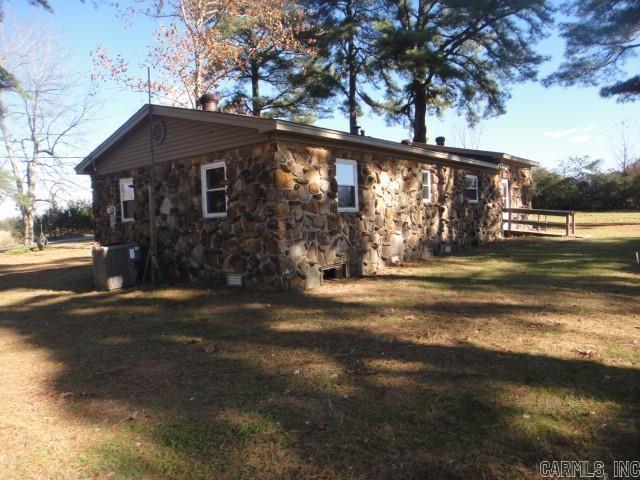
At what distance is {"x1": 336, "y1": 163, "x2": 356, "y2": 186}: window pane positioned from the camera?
31.3 ft

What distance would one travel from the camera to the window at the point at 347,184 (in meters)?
9.60

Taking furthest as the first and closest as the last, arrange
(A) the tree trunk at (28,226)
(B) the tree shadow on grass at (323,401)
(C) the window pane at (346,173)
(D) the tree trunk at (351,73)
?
(A) the tree trunk at (28,226) → (D) the tree trunk at (351,73) → (C) the window pane at (346,173) → (B) the tree shadow on grass at (323,401)

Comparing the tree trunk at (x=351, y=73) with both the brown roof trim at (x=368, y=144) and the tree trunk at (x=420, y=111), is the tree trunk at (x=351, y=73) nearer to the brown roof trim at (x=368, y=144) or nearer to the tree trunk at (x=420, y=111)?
the tree trunk at (x=420, y=111)

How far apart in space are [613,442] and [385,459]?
1.47 m

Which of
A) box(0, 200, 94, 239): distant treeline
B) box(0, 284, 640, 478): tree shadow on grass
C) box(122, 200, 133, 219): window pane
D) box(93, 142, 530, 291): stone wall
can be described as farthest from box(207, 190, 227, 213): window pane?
box(0, 200, 94, 239): distant treeline

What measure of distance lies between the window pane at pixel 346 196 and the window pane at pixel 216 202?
95.0 inches

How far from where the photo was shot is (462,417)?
330cm

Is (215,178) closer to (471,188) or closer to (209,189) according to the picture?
(209,189)

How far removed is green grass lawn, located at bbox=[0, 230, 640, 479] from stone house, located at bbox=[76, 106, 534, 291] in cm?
136

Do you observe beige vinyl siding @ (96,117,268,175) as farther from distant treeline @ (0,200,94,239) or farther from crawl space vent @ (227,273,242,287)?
distant treeline @ (0,200,94,239)

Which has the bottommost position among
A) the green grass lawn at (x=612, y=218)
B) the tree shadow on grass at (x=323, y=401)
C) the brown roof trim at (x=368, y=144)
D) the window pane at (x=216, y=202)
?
the tree shadow on grass at (x=323, y=401)

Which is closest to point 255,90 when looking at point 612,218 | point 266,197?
point 266,197

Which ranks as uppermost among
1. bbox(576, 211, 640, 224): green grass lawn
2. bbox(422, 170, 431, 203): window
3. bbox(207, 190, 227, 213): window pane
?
bbox(422, 170, 431, 203): window

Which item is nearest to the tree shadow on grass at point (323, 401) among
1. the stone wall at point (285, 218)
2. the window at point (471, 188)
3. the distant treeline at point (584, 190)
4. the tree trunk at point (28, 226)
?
the stone wall at point (285, 218)
